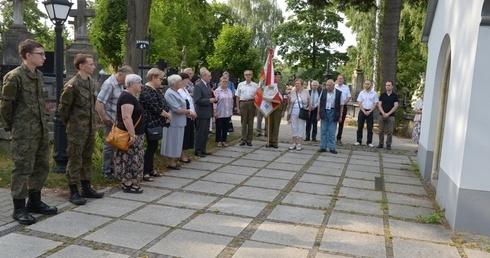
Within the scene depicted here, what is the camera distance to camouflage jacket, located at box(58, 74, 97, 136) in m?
5.12

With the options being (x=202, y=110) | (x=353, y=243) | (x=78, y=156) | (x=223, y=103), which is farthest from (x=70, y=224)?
(x=223, y=103)

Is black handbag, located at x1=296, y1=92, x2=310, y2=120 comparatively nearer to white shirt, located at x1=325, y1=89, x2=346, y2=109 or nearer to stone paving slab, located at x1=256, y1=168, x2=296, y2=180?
white shirt, located at x1=325, y1=89, x2=346, y2=109

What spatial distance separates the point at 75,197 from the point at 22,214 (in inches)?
32.0

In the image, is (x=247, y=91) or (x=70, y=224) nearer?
(x=70, y=224)

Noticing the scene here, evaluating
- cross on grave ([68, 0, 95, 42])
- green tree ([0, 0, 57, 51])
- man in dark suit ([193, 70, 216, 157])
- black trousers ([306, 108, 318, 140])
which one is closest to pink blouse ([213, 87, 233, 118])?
man in dark suit ([193, 70, 216, 157])

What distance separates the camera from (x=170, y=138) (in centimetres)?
738

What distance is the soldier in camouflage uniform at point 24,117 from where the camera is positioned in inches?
172

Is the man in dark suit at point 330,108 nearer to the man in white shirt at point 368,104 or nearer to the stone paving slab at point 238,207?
the man in white shirt at point 368,104

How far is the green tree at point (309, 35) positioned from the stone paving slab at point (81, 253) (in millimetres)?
35807

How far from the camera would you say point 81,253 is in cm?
382

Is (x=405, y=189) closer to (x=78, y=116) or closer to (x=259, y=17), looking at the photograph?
(x=78, y=116)

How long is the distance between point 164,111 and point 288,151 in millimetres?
4328

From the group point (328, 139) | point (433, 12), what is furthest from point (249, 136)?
point (433, 12)

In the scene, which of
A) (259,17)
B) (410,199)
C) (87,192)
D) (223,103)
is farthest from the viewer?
(259,17)
